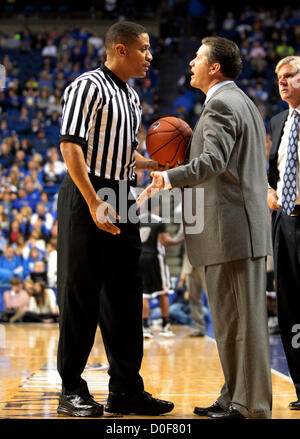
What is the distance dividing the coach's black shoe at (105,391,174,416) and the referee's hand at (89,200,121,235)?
0.89 meters

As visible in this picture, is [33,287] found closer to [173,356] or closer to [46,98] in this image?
[173,356]

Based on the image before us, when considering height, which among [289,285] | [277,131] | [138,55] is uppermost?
[138,55]

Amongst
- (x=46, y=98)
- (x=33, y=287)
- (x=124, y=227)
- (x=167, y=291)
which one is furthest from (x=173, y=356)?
(x=46, y=98)

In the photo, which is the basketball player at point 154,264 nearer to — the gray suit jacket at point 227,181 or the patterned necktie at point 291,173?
the patterned necktie at point 291,173

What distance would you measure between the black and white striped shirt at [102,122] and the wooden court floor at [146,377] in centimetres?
129

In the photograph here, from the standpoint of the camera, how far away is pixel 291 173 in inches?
148

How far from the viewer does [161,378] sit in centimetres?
465

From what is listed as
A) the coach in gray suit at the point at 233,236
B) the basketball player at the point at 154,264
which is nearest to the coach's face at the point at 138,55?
the coach in gray suit at the point at 233,236

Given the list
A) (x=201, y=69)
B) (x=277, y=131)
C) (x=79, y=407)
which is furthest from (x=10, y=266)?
(x=201, y=69)

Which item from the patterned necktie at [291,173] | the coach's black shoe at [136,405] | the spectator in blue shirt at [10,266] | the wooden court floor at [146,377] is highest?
the patterned necktie at [291,173]

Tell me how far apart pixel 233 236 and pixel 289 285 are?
926mm

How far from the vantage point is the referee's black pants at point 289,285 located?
3693 millimetres

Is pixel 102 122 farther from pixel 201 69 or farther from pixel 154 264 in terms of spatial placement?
pixel 154 264
